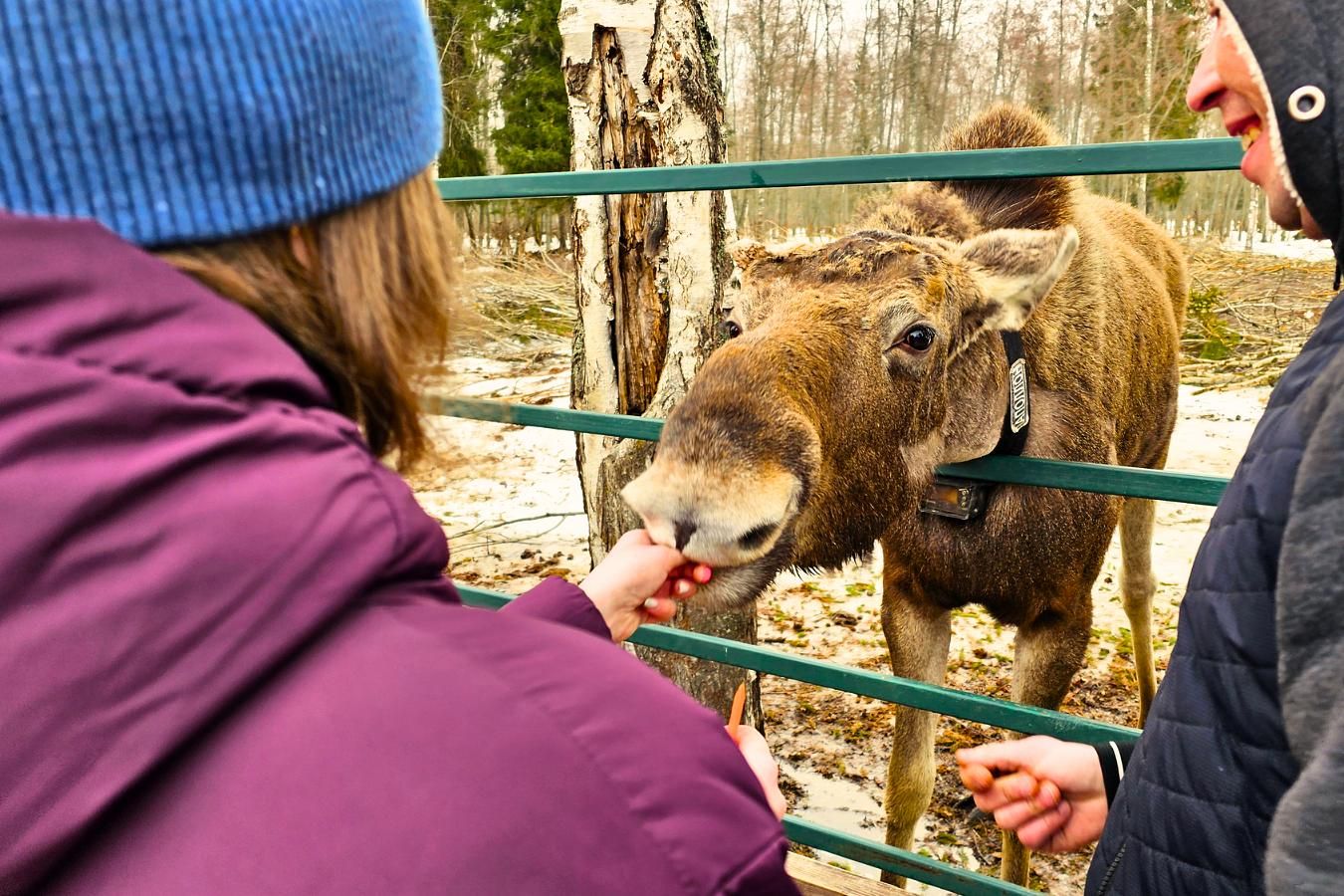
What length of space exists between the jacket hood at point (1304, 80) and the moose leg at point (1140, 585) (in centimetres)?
431

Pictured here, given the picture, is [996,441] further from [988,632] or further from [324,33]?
[988,632]

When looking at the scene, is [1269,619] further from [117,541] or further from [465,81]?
[465,81]

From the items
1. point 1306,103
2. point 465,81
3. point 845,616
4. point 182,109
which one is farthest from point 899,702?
point 465,81

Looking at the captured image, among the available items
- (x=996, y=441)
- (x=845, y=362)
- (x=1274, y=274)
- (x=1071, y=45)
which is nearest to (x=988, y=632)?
(x=996, y=441)

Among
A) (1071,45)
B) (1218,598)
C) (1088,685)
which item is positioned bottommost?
(1088,685)

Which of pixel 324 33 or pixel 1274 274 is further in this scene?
pixel 1274 274

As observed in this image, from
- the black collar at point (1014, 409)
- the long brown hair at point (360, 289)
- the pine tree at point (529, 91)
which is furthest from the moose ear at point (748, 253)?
the pine tree at point (529, 91)

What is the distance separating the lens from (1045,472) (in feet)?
7.23

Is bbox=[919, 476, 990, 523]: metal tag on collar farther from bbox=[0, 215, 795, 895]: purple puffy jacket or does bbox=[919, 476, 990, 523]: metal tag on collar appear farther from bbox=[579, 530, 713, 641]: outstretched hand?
bbox=[0, 215, 795, 895]: purple puffy jacket

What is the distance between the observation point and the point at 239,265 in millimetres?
784

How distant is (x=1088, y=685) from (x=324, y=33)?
222 inches

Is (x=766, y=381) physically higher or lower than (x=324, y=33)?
lower

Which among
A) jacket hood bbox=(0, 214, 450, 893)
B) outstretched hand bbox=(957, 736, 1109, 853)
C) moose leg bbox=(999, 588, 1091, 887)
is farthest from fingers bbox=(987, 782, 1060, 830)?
moose leg bbox=(999, 588, 1091, 887)

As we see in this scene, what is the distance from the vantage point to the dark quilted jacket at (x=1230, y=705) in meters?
1.06
